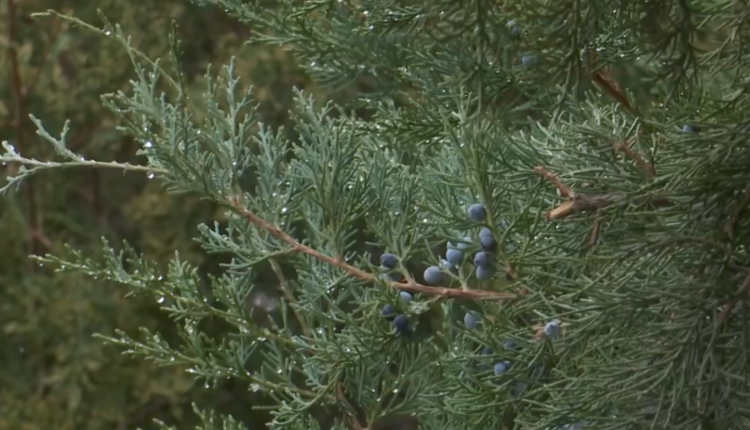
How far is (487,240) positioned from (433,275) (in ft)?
0.25

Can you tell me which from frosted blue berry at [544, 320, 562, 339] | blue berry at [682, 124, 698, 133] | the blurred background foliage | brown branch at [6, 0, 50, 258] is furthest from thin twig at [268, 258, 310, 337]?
brown branch at [6, 0, 50, 258]

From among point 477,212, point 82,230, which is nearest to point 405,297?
point 477,212

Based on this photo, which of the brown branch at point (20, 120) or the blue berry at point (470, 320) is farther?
the brown branch at point (20, 120)

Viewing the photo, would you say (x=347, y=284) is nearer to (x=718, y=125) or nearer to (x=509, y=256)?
(x=509, y=256)

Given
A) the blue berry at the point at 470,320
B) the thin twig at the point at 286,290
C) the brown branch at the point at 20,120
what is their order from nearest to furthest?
1. the blue berry at the point at 470,320
2. the thin twig at the point at 286,290
3. the brown branch at the point at 20,120

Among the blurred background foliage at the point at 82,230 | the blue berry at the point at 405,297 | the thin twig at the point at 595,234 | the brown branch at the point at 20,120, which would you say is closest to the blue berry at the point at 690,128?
the thin twig at the point at 595,234

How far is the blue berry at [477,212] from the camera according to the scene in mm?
813

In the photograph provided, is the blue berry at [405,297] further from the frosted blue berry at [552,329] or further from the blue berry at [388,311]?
the frosted blue berry at [552,329]

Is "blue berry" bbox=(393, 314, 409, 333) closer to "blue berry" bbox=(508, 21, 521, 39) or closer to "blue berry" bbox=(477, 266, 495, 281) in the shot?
"blue berry" bbox=(477, 266, 495, 281)

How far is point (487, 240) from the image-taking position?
0.83 meters

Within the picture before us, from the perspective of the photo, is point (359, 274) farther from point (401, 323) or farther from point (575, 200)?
point (575, 200)

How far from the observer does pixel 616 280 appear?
72 centimetres

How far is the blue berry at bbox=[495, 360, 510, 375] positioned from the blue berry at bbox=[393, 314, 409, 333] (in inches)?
3.8

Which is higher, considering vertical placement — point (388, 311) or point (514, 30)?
point (514, 30)
